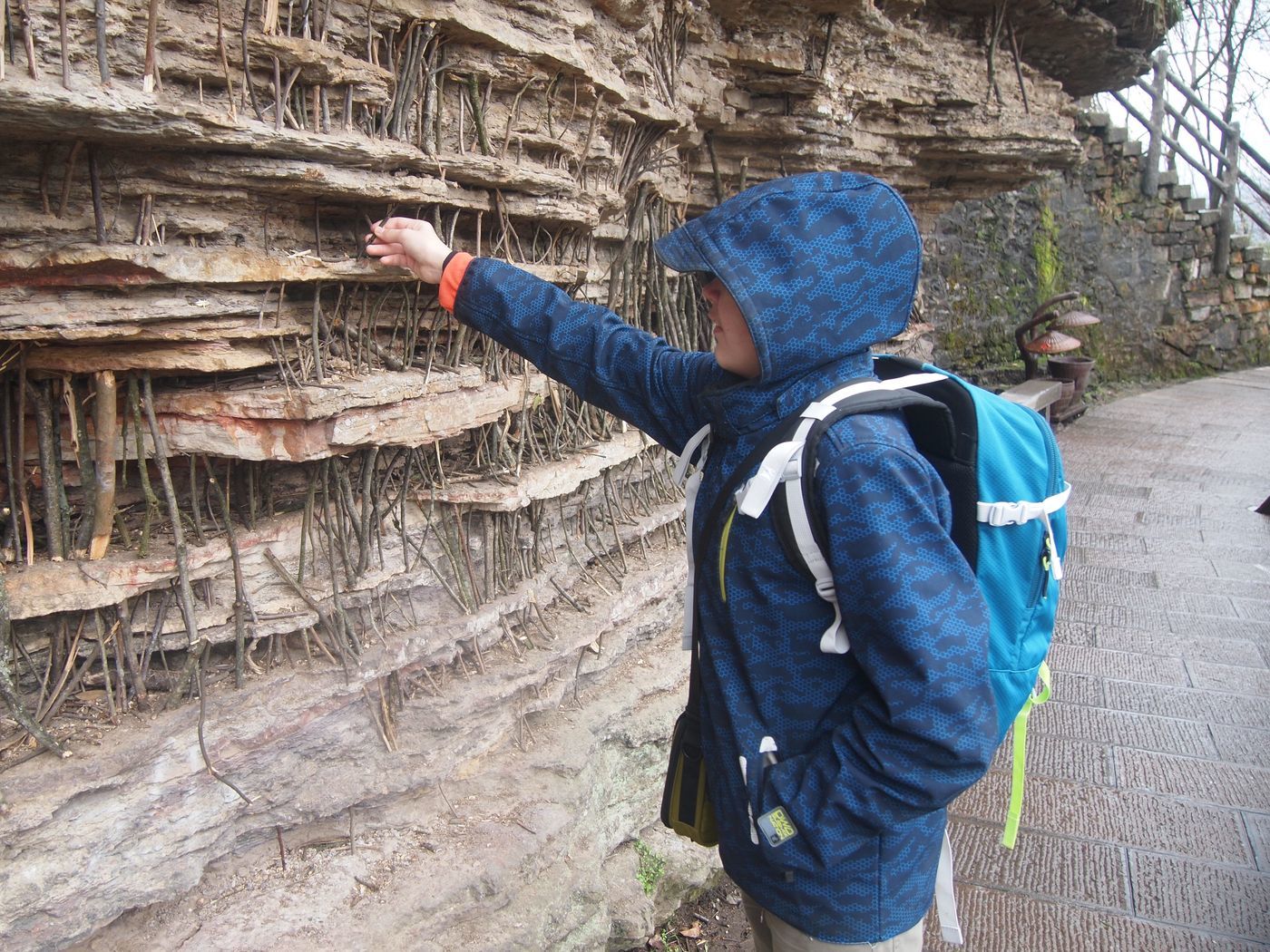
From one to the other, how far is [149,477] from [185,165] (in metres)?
0.76

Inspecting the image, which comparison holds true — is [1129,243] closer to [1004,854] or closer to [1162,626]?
[1162,626]

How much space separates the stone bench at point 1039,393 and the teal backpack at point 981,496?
7.06 meters

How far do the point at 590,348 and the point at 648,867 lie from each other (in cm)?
214

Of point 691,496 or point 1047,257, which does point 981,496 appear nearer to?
point 691,496

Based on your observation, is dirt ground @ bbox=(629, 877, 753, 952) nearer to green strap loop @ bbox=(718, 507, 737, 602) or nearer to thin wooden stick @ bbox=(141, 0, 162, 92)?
green strap loop @ bbox=(718, 507, 737, 602)

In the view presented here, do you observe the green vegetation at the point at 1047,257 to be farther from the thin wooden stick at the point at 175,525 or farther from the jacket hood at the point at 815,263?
the thin wooden stick at the point at 175,525

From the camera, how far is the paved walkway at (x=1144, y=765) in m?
3.08

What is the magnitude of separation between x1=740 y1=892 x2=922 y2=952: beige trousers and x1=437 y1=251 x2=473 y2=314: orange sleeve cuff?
4.51 ft

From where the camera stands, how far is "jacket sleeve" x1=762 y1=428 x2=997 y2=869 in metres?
1.42

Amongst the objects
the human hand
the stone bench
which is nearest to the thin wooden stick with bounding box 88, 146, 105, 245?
the human hand

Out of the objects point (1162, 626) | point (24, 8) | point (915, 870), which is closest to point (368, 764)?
point (915, 870)

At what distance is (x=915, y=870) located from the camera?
5.47 ft

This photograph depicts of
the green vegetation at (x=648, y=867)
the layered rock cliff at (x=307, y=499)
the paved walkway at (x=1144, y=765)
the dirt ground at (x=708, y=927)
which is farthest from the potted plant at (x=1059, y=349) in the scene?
the green vegetation at (x=648, y=867)

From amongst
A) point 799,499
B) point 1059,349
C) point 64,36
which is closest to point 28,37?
point 64,36
